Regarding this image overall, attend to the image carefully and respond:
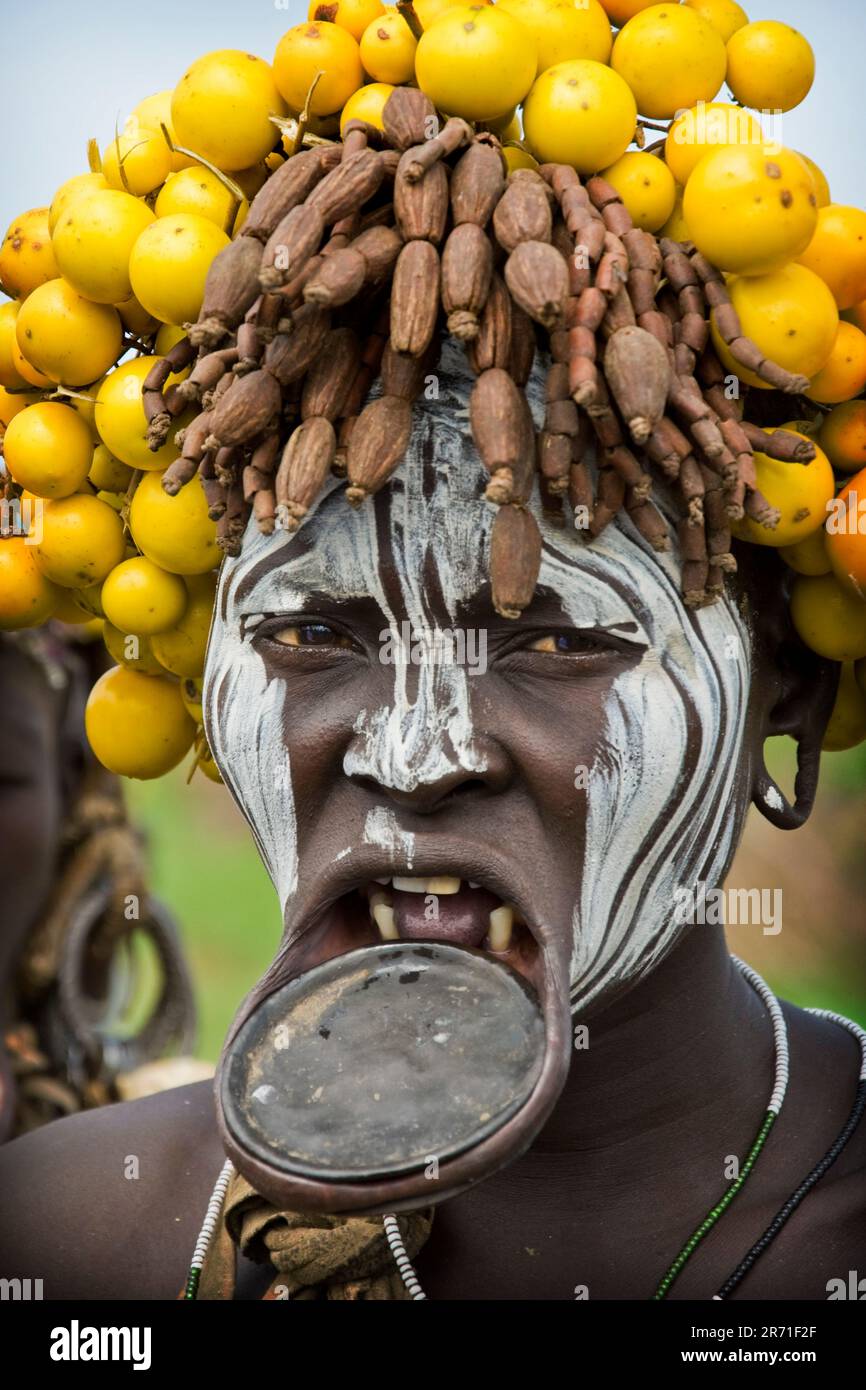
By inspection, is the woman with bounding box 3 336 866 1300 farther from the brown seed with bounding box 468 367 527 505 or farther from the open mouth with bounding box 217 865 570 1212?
the brown seed with bounding box 468 367 527 505

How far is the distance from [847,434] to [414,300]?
29.5 inches

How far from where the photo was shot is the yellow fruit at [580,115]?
8.06 ft

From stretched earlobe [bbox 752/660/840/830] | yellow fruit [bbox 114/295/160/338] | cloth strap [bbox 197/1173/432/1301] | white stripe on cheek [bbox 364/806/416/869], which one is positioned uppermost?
yellow fruit [bbox 114/295/160/338]

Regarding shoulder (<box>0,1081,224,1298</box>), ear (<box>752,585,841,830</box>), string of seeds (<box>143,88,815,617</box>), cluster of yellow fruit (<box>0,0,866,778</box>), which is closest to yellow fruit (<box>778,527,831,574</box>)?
cluster of yellow fruit (<box>0,0,866,778</box>)

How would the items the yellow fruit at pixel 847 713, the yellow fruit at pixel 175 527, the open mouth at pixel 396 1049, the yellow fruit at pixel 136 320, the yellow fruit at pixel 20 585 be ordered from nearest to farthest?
1. the open mouth at pixel 396 1049
2. the yellow fruit at pixel 175 527
3. the yellow fruit at pixel 136 320
4. the yellow fruit at pixel 847 713
5. the yellow fruit at pixel 20 585

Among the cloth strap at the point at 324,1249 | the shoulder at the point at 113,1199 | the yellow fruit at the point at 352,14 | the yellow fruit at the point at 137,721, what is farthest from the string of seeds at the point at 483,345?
the shoulder at the point at 113,1199

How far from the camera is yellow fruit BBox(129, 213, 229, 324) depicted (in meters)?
2.55

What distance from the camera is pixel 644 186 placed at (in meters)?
2.51

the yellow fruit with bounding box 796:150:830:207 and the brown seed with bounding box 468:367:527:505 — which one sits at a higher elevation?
the yellow fruit with bounding box 796:150:830:207

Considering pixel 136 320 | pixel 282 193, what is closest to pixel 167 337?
pixel 136 320

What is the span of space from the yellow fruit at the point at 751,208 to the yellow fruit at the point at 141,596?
3.42 ft

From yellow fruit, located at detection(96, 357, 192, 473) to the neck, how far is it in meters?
1.13

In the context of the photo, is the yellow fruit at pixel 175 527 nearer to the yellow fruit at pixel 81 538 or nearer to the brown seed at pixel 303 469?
the yellow fruit at pixel 81 538

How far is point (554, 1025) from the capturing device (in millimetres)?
2279
